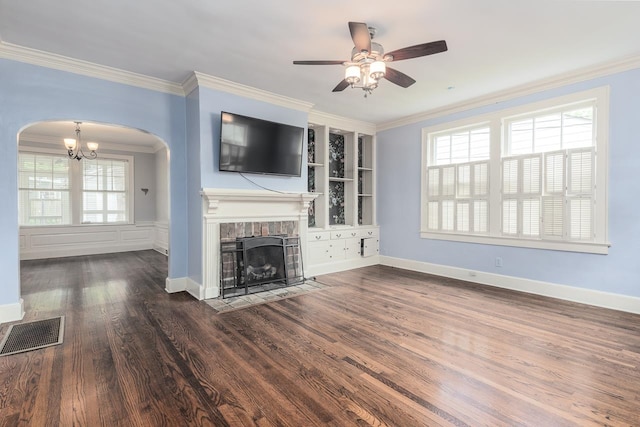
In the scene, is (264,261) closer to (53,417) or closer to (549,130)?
(53,417)

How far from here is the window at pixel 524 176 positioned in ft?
12.3

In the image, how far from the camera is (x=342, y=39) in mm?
2996

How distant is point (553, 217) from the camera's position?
13.3 feet

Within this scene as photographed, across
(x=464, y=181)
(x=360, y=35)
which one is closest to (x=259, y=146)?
(x=360, y=35)

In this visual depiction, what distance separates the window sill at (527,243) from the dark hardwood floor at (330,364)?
0.70m

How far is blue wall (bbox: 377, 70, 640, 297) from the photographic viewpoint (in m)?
3.50

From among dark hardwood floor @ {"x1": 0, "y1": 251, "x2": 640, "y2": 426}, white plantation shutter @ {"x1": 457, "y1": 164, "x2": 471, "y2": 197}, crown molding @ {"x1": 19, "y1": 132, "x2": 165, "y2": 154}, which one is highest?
crown molding @ {"x1": 19, "y1": 132, "x2": 165, "y2": 154}

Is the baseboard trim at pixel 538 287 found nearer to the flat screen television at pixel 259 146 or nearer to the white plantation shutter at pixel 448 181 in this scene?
the white plantation shutter at pixel 448 181

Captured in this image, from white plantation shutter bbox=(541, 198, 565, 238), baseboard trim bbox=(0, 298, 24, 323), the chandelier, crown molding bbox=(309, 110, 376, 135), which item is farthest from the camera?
the chandelier

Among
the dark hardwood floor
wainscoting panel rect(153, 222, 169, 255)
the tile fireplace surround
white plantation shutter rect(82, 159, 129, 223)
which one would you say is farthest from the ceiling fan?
white plantation shutter rect(82, 159, 129, 223)

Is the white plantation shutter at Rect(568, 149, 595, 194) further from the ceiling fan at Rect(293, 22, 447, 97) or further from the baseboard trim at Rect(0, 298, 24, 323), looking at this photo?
the baseboard trim at Rect(0, 298, 24, 323)

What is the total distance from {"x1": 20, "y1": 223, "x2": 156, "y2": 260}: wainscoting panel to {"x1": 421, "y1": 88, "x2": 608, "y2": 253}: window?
704cm

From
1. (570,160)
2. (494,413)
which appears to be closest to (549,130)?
(570,160)

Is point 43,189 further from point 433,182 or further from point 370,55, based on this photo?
point 433,182
